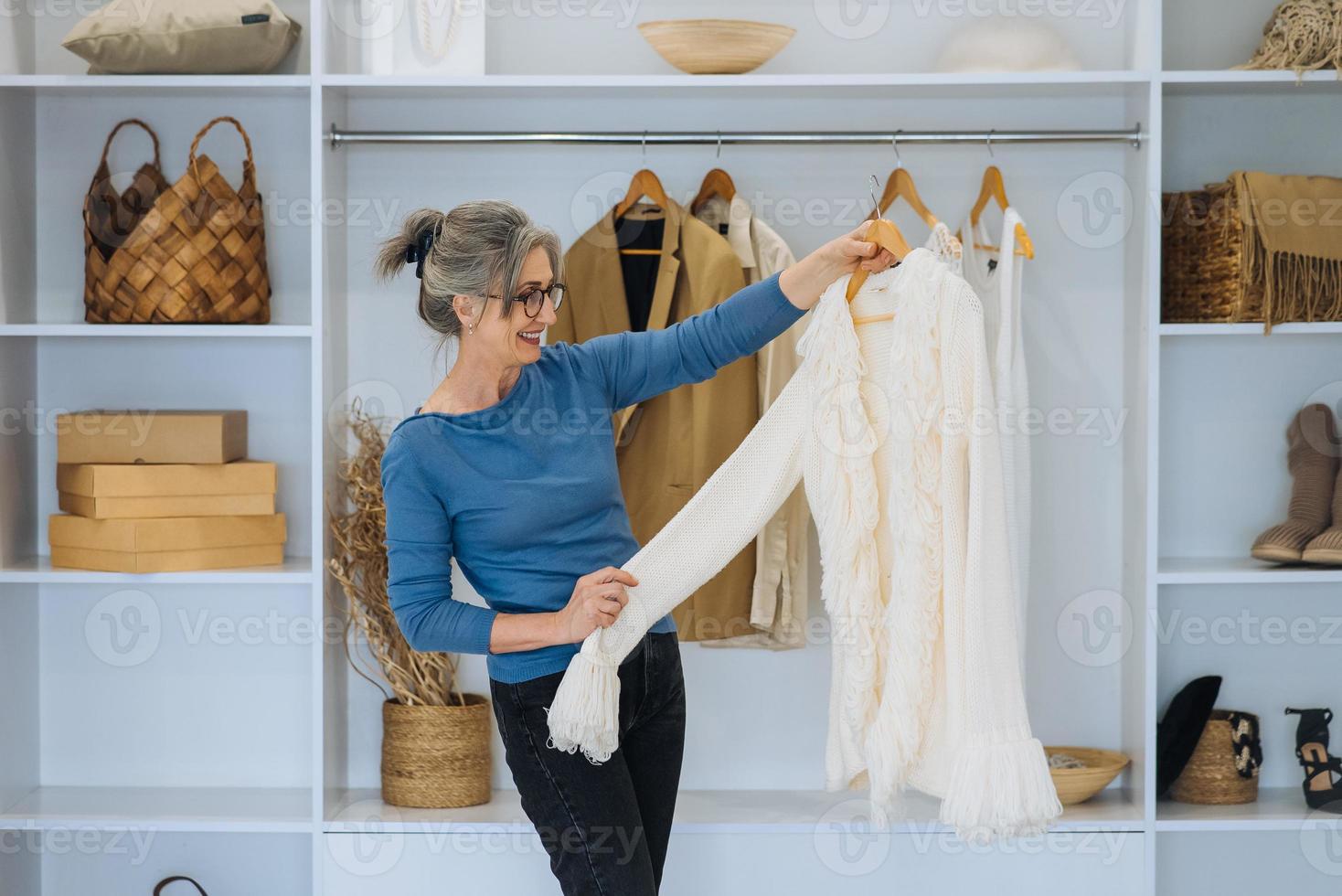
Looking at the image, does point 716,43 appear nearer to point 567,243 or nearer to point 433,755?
point 567,243

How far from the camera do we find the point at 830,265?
166 centimetres

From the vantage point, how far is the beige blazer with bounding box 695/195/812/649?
2.28 meters

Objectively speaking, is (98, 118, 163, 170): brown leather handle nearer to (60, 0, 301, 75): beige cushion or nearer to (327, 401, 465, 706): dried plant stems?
(60, 0, 301, 75): beige cushion

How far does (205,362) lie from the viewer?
255 cm

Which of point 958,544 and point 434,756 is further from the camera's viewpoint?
point 434,756

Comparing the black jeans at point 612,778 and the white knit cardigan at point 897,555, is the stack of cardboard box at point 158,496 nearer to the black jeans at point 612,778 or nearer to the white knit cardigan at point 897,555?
the black jeans at point 612,778

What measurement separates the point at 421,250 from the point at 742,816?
124 cm

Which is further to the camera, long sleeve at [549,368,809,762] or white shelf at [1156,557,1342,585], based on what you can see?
white shelf at [1156,557,1342,585]

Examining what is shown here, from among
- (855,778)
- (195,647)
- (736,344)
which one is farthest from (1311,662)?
(195,647)

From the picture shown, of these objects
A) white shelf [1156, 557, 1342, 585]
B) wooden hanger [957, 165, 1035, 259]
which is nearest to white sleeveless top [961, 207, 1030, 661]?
wooden hanger [957, 165, 1035, 259]

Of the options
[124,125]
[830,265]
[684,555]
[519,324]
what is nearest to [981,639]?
[684,555]

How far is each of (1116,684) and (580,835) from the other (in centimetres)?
138

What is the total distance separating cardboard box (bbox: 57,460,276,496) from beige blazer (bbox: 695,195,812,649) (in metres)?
0.92

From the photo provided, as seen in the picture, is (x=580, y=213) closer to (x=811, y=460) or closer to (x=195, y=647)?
(x=811, y=460)
